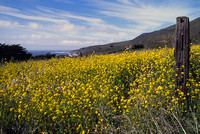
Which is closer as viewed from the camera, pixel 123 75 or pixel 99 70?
pixel 123 75

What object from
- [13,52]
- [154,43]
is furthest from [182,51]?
[13,52]

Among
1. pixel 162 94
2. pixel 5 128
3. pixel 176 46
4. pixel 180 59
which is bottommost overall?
pixel 5 128

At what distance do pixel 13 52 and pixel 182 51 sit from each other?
18.4 m

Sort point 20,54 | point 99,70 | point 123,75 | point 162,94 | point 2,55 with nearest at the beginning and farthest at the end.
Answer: point 162,94 → point 123,75 → point 99,70 → point 2,55 → point 20,54

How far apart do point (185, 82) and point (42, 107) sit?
11.2 ft

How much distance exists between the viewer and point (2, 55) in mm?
16328

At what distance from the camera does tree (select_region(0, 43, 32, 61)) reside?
648 inches

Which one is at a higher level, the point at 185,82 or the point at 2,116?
the point at 185,82

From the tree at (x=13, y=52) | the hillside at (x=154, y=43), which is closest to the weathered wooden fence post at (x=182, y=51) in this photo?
the hillside at (x=154, y=43)

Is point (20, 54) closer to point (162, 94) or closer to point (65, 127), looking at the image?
point (65, 127)

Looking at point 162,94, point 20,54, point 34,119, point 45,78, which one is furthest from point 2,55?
point 162,94

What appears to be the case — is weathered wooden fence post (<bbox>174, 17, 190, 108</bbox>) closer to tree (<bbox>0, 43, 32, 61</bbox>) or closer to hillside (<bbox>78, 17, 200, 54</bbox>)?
hillside (<bbox>78, 17, 200, 54</bbox>)

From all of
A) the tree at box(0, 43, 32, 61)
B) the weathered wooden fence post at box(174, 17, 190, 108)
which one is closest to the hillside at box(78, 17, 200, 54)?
the weathered wooden fence post at box(174, 17, 190, 108)

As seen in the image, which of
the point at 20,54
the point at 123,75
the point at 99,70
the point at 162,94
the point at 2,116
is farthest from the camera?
the point at 20,54
